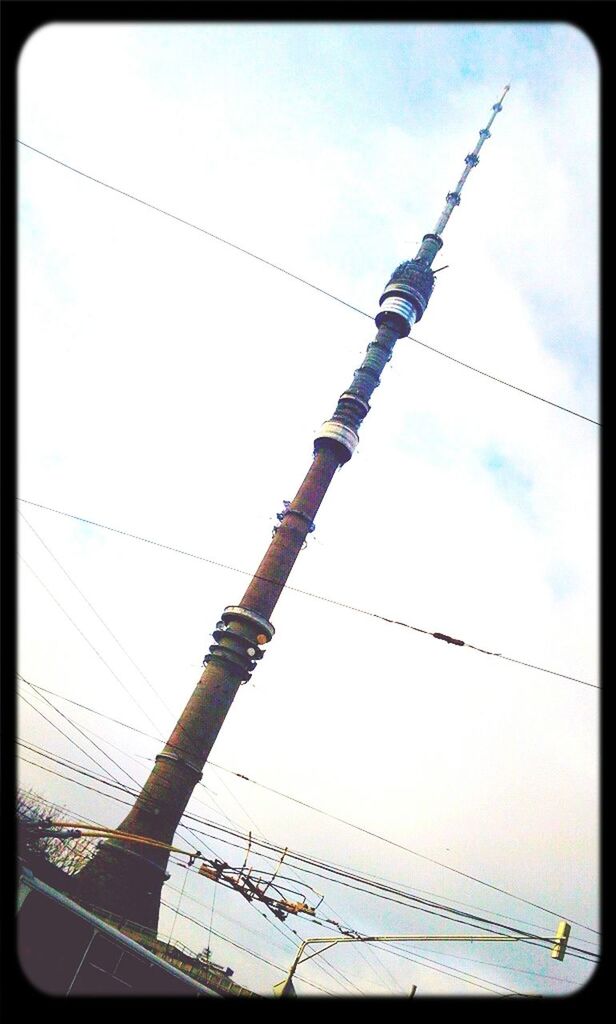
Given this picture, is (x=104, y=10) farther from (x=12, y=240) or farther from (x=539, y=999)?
(x=539, y=999)

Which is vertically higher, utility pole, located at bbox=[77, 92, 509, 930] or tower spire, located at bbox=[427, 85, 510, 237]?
tower spire, located at bbox=[427, 85, 510, 237]

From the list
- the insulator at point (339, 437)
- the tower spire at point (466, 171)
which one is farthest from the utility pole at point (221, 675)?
the tower spire at point (466, 171)

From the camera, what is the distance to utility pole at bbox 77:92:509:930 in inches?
755

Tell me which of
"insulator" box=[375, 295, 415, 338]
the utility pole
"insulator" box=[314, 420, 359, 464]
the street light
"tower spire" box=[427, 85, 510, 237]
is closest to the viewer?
the street light

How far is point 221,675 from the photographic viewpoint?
23.8 metres

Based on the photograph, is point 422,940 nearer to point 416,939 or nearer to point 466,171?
point 416,939

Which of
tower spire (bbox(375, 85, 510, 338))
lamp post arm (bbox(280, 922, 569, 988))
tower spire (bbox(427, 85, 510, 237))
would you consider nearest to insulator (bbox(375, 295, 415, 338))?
tower spire (bbox(375, 85, 510, 338))

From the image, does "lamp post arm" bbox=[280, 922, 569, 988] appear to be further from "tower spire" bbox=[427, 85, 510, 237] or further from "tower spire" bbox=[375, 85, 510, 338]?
"tower spire" bbox=[427, 85, 510, 237]

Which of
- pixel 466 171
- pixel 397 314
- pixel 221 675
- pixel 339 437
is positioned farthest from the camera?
pixel 466 171

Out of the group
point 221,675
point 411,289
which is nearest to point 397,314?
point 411,289

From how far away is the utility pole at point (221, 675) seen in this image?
19172 mm

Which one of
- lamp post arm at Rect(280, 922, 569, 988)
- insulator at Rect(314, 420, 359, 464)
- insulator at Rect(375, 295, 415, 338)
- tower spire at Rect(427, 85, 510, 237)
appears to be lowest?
lamp post arm at Rect(280, 922, 569, 988)

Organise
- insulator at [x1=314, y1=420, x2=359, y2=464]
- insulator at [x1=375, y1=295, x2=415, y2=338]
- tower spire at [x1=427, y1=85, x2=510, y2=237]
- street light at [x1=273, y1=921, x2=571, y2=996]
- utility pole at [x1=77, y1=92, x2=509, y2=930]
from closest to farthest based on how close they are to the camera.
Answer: street light at [x1=273, y1=921, x2=571, y2=996] → utility pole at [x1=77, y1=92, x2=509, y2=930] → insulator at [x1=314, y1=420, x2=359, y2=464] → insulator at [x1=375, y1=295, x2=415, y2=338] → tower spire at [x1=427, y1=85, x2=510, y2=237]
